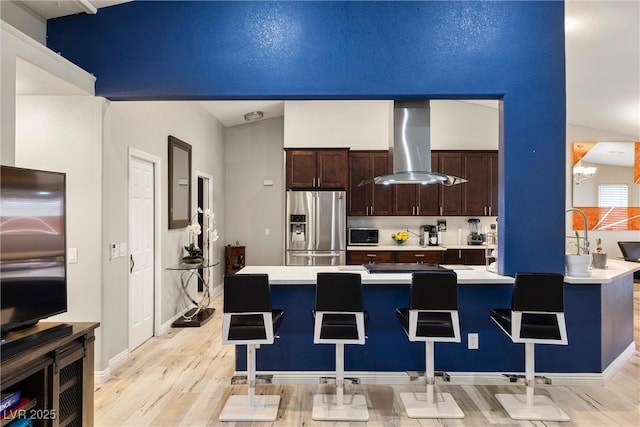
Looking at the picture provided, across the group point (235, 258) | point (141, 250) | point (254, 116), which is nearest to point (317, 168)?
point (254, 116)

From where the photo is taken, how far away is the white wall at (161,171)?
3441mm

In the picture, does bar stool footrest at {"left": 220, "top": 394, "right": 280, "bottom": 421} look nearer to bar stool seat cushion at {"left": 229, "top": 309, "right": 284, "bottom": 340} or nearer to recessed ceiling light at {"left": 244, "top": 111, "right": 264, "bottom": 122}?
bar stool seat cushion at {"left": 229, "top": 309, "right": 284, "bottom": 340}

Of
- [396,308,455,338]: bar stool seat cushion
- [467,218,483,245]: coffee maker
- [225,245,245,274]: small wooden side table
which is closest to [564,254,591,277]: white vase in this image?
[396,308,455,338]: bar stool seat cushion

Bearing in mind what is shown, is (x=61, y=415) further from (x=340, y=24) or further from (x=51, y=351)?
(x=340, y=24)

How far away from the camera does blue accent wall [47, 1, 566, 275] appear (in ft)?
10.8

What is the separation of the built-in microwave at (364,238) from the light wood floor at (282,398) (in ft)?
9.51

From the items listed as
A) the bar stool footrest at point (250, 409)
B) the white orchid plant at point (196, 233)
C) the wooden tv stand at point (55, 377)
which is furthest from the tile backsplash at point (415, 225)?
the wooden tv stand at point (55, 377)

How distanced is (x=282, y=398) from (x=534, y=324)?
1.91m

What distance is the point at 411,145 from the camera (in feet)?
12.5

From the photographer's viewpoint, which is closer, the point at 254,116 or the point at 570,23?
the point at 570,23

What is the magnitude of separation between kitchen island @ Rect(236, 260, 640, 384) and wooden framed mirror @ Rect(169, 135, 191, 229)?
2.28 metres

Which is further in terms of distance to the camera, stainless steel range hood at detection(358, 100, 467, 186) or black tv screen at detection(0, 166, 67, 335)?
stainless steel range hood at detection(358, 100, 467, 186)

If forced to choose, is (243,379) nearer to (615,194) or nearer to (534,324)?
(534,324)

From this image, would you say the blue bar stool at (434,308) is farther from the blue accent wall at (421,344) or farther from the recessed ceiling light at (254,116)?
the recessed ceiling light at (254,116)
